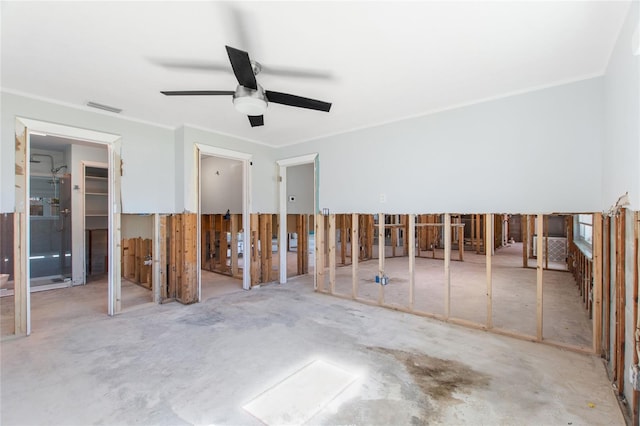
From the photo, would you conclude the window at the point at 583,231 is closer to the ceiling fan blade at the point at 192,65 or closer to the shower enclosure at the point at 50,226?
the ceiling fan blade at the point at 192,65

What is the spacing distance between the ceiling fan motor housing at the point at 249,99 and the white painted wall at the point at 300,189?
3.73 m

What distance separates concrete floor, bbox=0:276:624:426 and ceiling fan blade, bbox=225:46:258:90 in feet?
7.69

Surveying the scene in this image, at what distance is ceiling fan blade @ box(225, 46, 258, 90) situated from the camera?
74.3 inches

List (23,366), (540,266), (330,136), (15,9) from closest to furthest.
Result: (15,9) → (23,366) → (540,266) → (330,136)

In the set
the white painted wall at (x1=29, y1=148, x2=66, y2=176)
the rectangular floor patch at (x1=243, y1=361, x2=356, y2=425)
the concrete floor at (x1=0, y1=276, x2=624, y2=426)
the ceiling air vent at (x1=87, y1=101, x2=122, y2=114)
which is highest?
the ceiling air vent at (x1=87, y1=101, x2=122, y2=114)

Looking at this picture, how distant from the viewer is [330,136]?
4.84 metres

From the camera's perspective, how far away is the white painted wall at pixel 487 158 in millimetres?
2865

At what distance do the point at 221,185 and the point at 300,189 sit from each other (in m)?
1.95

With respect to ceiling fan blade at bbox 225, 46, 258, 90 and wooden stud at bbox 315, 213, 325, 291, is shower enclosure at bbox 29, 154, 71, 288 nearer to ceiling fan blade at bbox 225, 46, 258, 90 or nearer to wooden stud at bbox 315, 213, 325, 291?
wooden stud at bbox 315, 213, 325, 291

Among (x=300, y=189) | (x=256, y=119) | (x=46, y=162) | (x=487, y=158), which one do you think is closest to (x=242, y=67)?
(x=256, y=119)

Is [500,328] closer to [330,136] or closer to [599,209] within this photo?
[599,209]

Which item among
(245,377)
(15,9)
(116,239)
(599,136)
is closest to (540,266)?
(599,136)

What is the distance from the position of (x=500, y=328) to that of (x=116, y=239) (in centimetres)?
482

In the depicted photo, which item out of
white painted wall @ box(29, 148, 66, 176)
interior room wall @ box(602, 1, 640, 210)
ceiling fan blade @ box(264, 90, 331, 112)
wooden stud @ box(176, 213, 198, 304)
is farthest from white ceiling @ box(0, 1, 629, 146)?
white painted wall @ box(29, 148, 66, 176)
